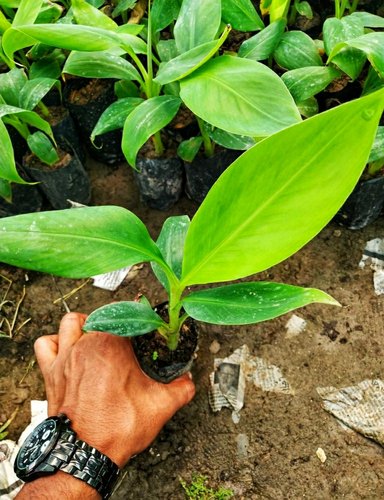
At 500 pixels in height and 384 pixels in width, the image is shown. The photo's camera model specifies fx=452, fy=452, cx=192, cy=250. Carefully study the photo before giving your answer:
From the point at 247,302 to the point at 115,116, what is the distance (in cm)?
64

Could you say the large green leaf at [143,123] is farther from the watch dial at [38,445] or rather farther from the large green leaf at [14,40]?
the watch dial at [38,445]

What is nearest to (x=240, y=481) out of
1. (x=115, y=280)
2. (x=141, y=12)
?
(x=115, y=280)

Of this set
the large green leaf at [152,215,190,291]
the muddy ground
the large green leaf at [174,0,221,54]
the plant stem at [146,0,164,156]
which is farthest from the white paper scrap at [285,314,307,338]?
the large green leaf at [174,0,221,54]

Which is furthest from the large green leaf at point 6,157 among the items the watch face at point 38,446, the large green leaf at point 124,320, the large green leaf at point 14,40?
the watch face at point 38,446

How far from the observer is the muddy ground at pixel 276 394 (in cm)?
101

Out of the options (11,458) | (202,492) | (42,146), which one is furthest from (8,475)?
(42,146)

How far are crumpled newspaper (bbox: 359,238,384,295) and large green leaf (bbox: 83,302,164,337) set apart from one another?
2.26 feet

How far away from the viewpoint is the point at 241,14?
109 centimetres

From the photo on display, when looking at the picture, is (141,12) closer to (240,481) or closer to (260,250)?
(260,250)

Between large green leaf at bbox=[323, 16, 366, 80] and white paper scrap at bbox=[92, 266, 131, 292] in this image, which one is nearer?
large green leaf at bbox=[323, 16, 366, 80]

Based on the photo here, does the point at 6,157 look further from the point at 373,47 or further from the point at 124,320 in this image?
the point at 373,47

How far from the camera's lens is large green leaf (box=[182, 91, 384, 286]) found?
474mm

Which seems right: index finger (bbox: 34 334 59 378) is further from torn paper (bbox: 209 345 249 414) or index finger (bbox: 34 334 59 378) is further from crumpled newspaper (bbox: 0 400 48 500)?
torn paper (bbox: 209 345 249 414)

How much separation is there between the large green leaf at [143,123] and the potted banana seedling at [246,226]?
1.04ft
